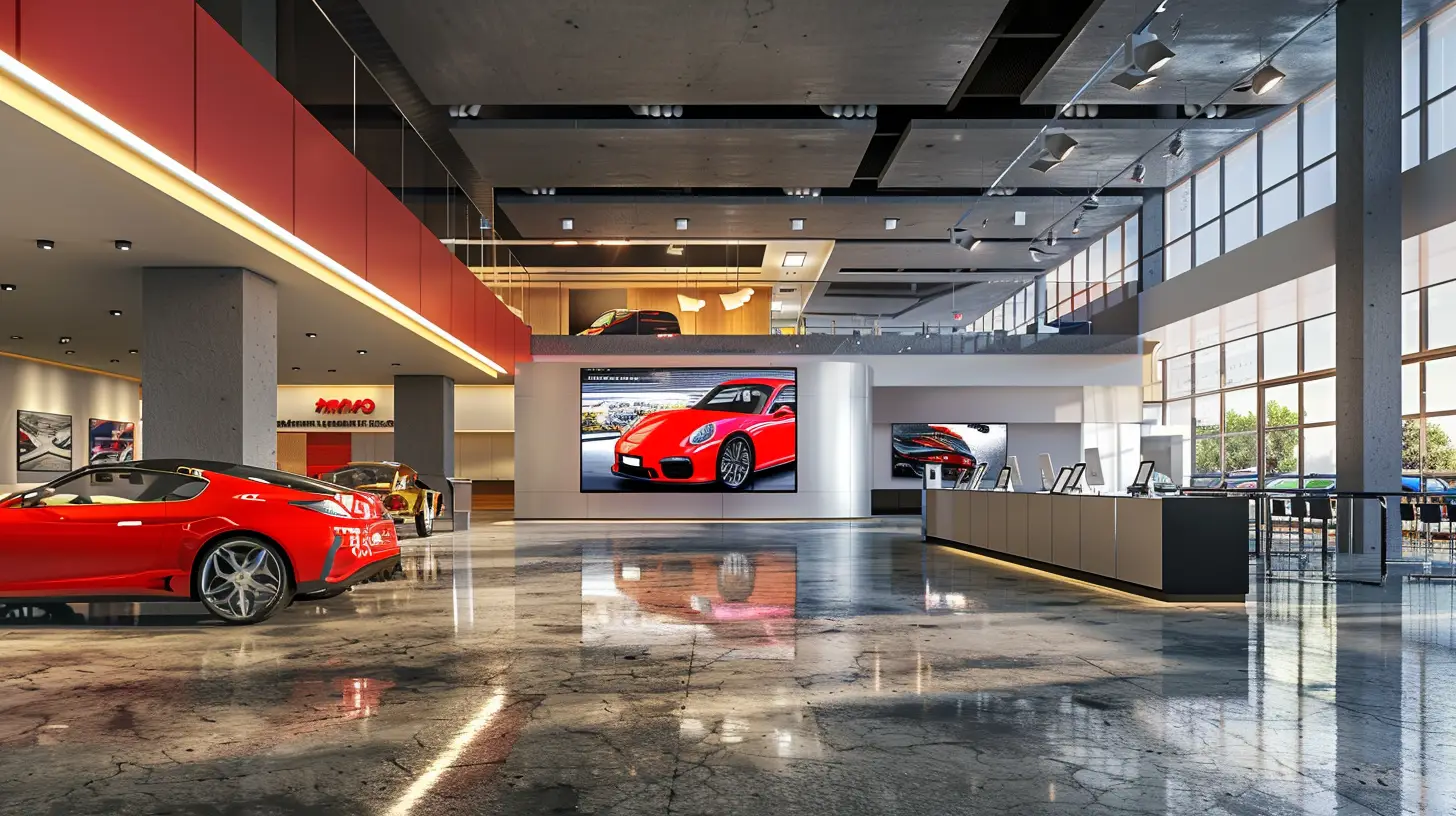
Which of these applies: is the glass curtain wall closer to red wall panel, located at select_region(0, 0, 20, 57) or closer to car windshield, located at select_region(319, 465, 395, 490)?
car windshield, located at select_region(319, 465, 395, 490)

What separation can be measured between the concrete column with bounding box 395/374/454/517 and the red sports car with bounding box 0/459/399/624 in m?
12.7

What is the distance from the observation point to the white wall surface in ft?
57.4

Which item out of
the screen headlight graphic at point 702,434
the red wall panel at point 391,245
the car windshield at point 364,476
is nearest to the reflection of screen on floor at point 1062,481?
the red wall panel at point 391,245

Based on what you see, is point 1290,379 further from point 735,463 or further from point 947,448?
point 735,463

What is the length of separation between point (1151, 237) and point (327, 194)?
65.0 ft

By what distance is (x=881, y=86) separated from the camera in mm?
13898

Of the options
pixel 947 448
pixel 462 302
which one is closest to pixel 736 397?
pixel 947 448

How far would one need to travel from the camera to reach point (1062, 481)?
41.2ft

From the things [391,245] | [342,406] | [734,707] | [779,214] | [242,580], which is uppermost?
[779,214]

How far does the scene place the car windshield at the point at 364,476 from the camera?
16.1 meters

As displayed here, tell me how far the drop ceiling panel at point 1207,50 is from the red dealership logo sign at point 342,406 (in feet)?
55.2

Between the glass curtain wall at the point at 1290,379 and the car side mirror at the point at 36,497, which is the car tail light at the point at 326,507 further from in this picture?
the glass curtain wall at the point at 1290,379

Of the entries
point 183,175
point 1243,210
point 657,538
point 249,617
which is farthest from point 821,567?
point 1243,210

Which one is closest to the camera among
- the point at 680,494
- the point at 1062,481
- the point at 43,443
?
the point at 1062,481
